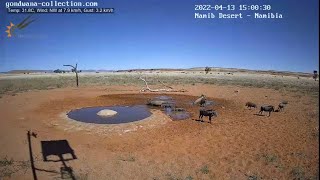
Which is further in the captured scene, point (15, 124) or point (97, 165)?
point (15, 124)

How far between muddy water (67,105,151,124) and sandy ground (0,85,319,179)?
89cm

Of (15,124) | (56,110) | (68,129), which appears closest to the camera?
(68,129)

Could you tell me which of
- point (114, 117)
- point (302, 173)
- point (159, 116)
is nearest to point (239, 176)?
point (302, 173)

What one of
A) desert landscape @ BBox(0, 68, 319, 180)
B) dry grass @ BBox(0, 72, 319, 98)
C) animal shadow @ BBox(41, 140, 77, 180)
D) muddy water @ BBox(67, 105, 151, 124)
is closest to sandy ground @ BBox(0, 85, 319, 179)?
desert landscape @ BBox(0, 68, 319, 180)

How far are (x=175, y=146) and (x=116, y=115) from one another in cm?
644

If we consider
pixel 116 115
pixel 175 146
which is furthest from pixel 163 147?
pixel 116 115

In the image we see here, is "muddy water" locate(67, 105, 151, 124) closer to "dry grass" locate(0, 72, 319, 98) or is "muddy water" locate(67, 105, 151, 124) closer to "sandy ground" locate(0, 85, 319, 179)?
"sandy ground" locate(0, 85, 319, 179)

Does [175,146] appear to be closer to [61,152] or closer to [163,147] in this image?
[163,147]

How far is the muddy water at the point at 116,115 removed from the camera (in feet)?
46.4

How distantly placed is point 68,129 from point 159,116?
5.41 meters

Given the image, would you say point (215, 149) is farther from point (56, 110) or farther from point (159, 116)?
point (56, 110)

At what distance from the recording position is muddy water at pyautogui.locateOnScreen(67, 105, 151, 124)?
46.4 ft

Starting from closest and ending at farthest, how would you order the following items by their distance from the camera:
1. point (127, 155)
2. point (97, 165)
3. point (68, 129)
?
point (97, 165)
point (127, 155)
point (68, 129)

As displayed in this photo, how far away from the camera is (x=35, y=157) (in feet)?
28.7
